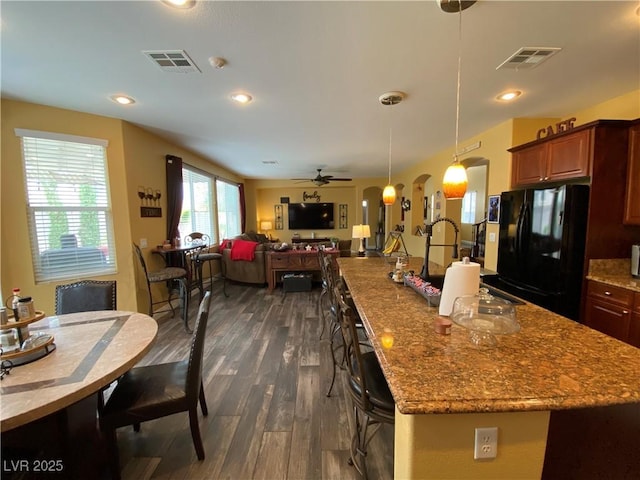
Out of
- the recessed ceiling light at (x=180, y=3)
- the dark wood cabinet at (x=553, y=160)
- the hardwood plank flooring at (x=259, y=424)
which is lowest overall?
the hardwood plank flooring at (x=259, y=424)

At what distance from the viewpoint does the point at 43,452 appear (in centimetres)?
142

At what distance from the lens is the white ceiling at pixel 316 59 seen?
1593 mm

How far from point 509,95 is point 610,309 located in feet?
7.18

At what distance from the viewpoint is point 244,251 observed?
17.7 ft

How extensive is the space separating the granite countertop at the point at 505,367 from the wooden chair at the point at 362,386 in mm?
130

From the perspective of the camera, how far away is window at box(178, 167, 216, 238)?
5039mm

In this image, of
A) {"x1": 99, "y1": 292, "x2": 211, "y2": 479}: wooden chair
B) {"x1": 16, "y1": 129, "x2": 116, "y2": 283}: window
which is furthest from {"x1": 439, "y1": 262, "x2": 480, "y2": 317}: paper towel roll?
{"x1": 16, "y1": 129, "x2": 116, "y2": 283}: window

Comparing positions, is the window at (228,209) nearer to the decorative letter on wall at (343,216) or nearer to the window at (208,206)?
the window at (208,206)

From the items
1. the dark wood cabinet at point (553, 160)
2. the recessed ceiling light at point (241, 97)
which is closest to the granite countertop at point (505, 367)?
the dark wood cabinet at point (553, 160)

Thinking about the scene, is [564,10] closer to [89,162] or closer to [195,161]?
[89,162]

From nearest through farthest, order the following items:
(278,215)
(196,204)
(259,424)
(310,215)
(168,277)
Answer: (259,424)
(168,277)
(196,204)
(310,215)
(278,215)

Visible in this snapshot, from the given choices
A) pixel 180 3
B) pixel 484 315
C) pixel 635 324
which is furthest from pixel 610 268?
pixel 180 3

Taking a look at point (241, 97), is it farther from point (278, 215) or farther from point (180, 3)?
point (278, 215)

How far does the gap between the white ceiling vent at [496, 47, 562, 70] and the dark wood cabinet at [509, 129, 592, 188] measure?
962 millimetres
